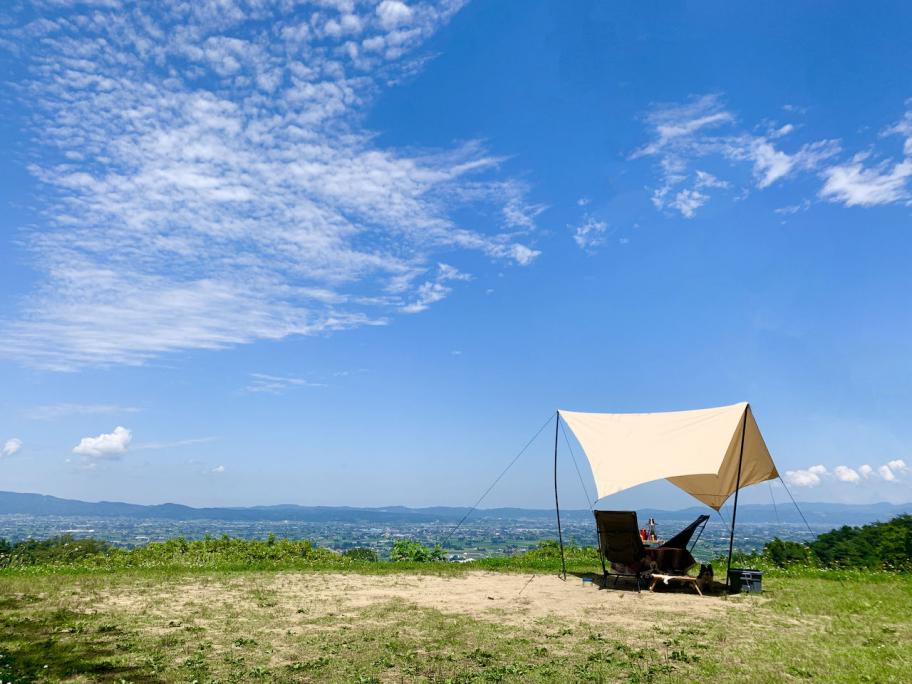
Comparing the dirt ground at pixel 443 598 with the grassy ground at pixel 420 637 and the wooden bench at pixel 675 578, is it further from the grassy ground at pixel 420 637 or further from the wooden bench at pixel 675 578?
the wooden bench at pixel 675 578

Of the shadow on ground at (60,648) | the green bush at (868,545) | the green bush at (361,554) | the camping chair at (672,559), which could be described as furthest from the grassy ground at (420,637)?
the green bush at (361,554)

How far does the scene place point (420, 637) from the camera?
7914 millimetres

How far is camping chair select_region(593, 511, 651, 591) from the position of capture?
11.6 metres

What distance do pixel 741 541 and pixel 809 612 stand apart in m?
6.69

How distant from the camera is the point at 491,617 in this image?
9258 millimetres

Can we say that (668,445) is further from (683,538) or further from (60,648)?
(60,648)

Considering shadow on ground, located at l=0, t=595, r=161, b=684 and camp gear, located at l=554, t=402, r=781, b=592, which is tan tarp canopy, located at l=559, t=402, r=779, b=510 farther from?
shadow on ground, located at l=0, t=595, r=161, b=684

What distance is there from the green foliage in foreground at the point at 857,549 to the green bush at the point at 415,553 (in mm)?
8771

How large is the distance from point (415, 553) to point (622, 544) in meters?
6.19

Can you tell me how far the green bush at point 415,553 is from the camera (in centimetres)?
1603

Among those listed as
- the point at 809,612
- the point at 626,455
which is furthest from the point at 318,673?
the point at 626,455

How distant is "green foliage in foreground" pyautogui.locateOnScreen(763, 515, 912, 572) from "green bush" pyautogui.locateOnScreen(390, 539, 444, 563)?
8.77 m

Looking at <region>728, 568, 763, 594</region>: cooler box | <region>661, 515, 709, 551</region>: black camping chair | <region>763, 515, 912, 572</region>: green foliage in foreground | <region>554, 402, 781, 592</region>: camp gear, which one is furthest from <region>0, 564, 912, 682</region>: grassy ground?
<region>763, 515, 912, 572</region>: green foliage in foreground

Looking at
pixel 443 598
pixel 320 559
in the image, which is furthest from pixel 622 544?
pixel 320 559
